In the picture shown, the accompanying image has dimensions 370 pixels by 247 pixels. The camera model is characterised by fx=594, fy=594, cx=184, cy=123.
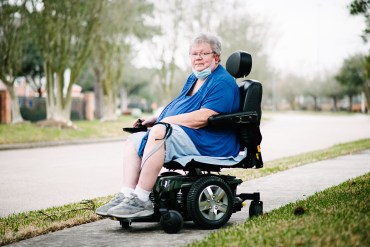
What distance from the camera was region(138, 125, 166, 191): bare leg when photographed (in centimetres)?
506

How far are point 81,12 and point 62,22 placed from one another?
1.33 metres

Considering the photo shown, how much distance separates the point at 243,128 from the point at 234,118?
293mm

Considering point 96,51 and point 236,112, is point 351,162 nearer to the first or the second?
point 236,112

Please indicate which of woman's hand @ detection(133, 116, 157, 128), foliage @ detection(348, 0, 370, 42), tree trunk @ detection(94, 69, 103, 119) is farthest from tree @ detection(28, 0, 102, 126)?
woman's hand @ detection(133, 116, 157, 128)

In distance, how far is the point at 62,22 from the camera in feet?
82.4

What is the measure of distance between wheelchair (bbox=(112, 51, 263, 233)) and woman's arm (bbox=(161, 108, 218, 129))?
2.9 inches

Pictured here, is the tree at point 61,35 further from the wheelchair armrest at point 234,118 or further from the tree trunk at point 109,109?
the wheelchair armrest at point 234,118

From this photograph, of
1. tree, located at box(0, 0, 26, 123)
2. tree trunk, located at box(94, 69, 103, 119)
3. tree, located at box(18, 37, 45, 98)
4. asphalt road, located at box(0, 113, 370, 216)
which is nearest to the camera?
asphalt road, located at box(0, 113, 370, 216)

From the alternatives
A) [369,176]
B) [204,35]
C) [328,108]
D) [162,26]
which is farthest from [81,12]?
[328,108]

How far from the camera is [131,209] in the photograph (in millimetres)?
5070

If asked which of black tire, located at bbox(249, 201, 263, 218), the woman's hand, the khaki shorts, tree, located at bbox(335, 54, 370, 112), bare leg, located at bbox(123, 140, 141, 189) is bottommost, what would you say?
black tire, located at bbox(249, 201, 263, 218)

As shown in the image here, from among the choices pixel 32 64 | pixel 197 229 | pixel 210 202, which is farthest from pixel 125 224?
pixel 32 64

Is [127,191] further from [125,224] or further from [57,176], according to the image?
[57,176]

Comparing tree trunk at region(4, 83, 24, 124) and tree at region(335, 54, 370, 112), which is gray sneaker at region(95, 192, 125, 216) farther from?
tree at region(335, 54, 370, 112)
